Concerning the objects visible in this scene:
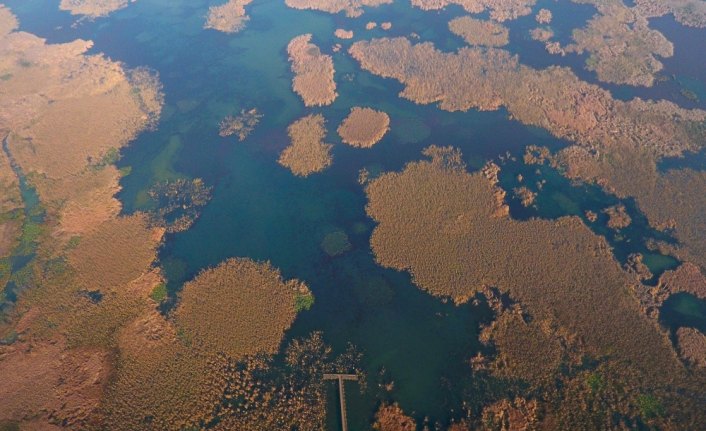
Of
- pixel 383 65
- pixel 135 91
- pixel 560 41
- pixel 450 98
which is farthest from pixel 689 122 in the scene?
pixel 135 91

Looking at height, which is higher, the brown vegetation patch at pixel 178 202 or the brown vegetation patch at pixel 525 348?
the brown vegetation patch at pixel 178 202

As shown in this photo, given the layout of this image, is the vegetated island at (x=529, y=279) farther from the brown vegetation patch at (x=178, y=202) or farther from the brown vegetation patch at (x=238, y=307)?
the brown vegetation patch at (x=178, y=202)

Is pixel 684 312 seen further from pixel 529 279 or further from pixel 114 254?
pixel 114 254

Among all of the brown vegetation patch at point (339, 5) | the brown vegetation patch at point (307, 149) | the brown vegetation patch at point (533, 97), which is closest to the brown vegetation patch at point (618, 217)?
the brown vegetation patch at point (533, 97)

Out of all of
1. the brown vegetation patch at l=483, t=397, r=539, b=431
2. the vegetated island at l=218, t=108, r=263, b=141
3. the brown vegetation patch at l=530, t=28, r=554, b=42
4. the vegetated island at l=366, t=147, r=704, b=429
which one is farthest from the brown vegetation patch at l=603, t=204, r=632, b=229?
the vegetated island at l=218, t=108, r=263, b=141

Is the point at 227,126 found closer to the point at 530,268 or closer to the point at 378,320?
the point at 378,320

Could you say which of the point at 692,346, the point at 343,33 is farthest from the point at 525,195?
the point at 343,33

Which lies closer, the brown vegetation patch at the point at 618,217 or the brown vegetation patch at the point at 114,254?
the brown vegetation patch at the point at 114,254
